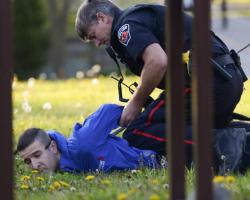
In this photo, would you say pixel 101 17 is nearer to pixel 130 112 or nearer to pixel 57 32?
pixel 130 112

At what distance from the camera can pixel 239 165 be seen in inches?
195

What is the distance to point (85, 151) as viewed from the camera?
17.2 ft

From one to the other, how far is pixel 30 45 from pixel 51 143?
19395 mm

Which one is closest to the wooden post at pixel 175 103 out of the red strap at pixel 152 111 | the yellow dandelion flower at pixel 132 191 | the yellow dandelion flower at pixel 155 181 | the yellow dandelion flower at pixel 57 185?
the yellow dandelion flower at pixel 132 191

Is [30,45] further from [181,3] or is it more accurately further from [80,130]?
[181,3]

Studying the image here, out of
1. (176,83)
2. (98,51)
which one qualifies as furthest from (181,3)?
(98,51)

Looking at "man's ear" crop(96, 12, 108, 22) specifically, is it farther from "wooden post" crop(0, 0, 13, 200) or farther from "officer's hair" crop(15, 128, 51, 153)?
"wooden post" crop(0, 0, 13, 200)

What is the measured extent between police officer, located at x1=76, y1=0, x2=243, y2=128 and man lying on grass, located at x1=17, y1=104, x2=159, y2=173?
187 millimetres

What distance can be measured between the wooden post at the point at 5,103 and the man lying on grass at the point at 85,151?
195 centimetres

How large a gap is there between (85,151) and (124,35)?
78 cm

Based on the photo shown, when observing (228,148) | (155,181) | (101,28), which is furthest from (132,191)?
(101,28)

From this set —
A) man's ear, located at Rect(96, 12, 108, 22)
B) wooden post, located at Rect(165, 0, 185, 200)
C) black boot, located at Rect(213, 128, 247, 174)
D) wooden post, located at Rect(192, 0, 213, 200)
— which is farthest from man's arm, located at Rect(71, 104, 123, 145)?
wooden post, located at Rect(192, 0, 213, 200)

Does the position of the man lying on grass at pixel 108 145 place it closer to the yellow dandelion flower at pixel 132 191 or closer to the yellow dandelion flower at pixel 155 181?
the yellow dandelion flower at pixel 155 181

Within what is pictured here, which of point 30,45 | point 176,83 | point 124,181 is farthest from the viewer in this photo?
point 30,45
